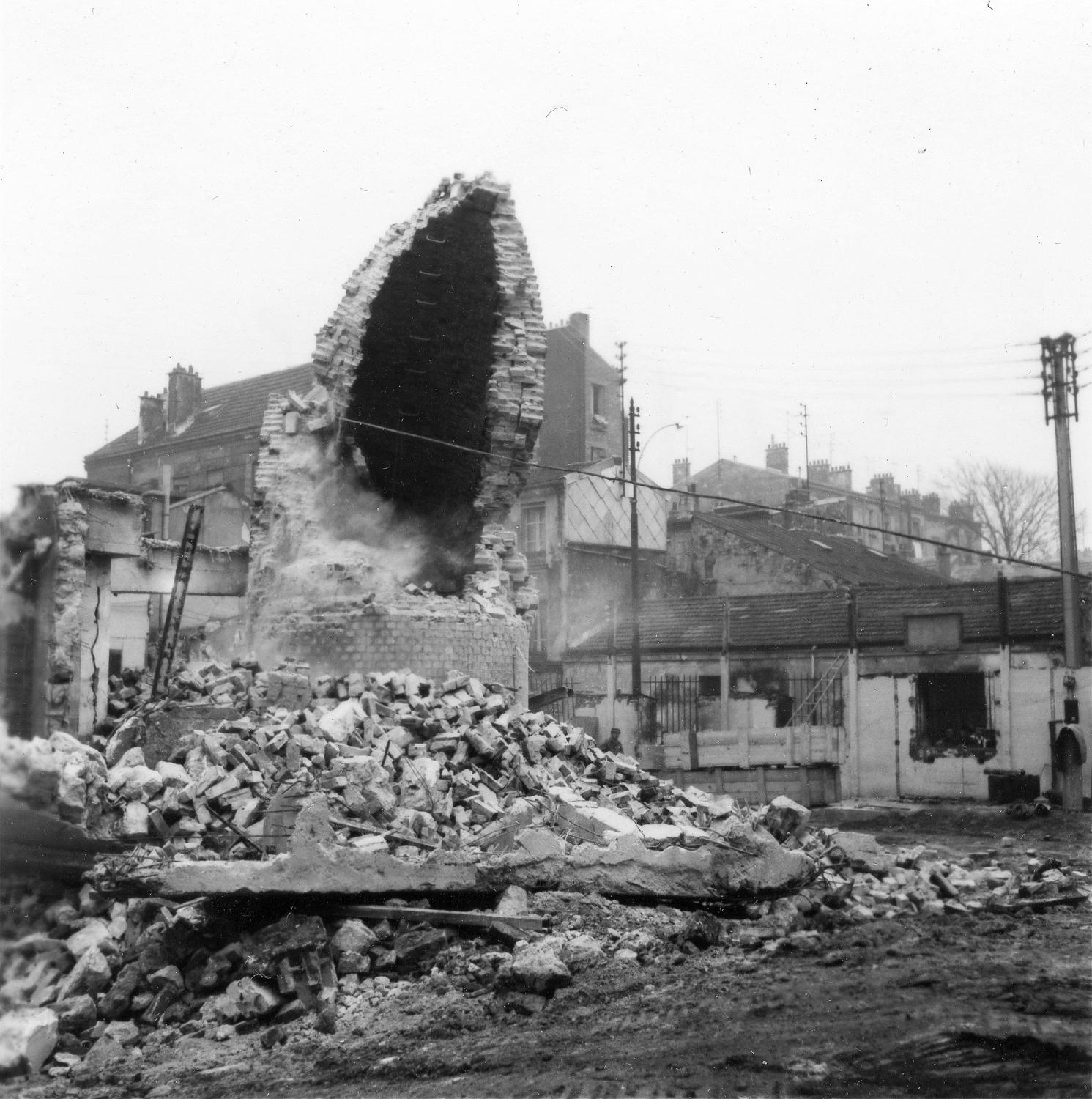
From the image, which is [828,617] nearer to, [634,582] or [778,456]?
[634,582]

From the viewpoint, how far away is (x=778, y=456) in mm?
39781

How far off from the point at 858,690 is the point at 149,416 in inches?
829

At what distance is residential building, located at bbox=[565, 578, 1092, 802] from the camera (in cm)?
1872

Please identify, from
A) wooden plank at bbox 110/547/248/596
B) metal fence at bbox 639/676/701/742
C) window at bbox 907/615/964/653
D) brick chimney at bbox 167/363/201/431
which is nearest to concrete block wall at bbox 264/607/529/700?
wooden plank at bbox 110/547/248/596

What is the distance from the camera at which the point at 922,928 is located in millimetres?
8500

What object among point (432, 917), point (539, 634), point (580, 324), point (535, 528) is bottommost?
point (432, 917)

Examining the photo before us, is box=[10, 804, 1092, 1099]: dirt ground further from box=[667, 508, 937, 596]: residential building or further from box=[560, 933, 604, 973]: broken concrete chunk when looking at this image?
box=[667, 508, 937, 596]: residential building

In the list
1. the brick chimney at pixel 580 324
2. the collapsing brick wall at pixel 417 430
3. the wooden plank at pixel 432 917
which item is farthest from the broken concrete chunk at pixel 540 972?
the brick chimney at pixel 580 324

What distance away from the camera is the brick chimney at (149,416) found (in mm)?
30453

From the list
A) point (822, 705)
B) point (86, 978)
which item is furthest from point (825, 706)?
point (86, 978)

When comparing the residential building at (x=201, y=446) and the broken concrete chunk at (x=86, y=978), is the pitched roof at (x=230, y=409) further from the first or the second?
the broken concrete chunk at (x=86, y=978)

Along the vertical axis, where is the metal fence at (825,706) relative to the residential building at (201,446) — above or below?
below

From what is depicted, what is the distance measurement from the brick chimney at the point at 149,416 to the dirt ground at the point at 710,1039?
2645 cm

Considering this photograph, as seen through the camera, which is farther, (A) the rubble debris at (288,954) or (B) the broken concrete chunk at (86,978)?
(B) the broken concrete chunk at (86,978)
